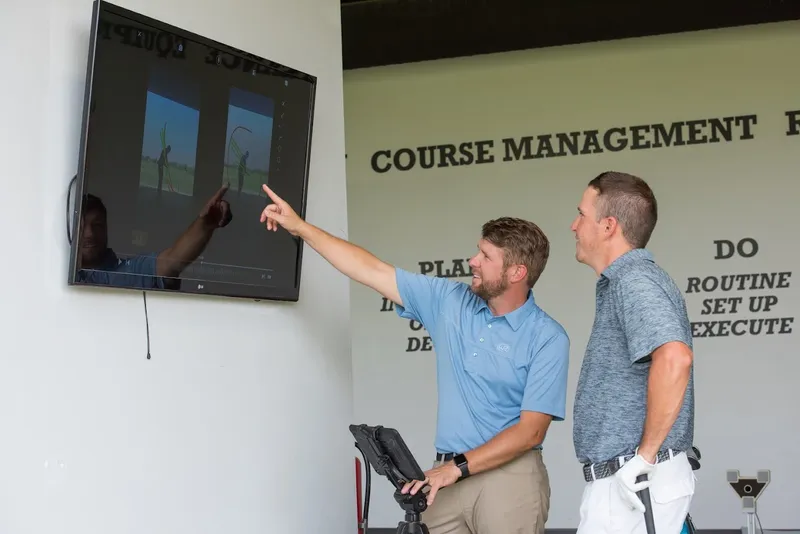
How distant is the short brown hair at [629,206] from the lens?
7.96ft

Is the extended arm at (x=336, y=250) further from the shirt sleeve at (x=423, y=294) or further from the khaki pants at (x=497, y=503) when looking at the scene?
the khaki pants at (x=497, y=503)

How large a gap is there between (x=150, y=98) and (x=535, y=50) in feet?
14.1

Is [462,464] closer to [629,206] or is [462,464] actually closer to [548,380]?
[548,380]

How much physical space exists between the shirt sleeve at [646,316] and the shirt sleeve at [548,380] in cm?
49

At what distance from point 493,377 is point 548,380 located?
17 centimetres

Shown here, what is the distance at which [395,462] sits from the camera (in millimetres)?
2471

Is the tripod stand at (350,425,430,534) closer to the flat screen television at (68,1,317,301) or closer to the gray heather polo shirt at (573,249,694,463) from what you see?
the gray heather polo shirt at (573,249,694,463)

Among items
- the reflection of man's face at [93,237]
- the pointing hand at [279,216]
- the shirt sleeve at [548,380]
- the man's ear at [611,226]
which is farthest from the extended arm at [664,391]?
the reflection of man's face at [93,237]

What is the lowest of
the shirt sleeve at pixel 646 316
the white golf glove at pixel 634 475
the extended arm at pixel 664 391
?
the white golf glove at pixel 634 475

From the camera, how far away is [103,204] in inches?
87.1

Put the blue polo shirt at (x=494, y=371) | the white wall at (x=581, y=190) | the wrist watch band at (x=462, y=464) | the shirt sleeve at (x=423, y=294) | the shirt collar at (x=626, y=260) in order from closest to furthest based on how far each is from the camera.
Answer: the shirt collar at (x=626, y=260) < the wrist watch band at (x=462, y=464) < the blue polo shirt at (x=494, y=371) < the shirt sleeve at (x=423, y=294) < the white wall at (x=581, y=190)

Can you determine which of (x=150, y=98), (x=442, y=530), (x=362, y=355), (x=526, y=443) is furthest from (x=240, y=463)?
(x=362, y=355)

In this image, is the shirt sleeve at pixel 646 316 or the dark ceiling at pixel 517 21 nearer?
the shirt sleeve at pixel 646 316

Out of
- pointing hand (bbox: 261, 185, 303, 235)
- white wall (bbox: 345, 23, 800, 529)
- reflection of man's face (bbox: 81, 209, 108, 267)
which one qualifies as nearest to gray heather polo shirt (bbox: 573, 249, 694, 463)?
pointing hand (bbox: 261, 185, 303, 235)
